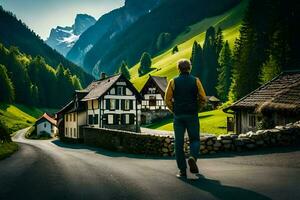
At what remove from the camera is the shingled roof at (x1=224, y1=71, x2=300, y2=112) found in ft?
75.2


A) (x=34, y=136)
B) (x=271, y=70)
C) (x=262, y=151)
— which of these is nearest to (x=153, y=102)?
(x=34, y=136)

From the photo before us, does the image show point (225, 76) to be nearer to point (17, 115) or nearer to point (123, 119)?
point (123, 119)

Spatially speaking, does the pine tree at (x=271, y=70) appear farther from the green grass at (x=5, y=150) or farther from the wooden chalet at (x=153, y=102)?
the wooden chalet at (x=153, y=102)

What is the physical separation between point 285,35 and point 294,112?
103 ft

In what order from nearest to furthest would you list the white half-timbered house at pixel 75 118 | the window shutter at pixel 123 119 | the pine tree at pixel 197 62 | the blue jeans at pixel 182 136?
the blue jeans at pixel 182 136 → the white half-timbered house at pixel 75 118 → the window shutter at pixel 123 119 → the pine tree at pixel 197 62

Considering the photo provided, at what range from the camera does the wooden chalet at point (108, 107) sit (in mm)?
59156

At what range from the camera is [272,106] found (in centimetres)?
2395

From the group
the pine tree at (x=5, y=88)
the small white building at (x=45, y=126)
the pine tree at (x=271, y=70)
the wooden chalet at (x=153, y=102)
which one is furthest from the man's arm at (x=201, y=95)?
the pine tree at (x=5, y=88)

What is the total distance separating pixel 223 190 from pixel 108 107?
2116 inches

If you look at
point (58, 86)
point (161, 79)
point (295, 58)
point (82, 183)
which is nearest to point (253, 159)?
point (82, 183)

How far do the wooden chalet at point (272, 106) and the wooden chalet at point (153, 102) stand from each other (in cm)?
5155

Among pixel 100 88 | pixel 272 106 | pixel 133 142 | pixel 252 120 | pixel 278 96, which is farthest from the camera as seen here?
pixel 100 88

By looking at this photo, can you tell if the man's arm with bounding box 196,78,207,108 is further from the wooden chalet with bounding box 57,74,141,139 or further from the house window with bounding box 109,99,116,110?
the house window with bounding box 109,99,116,110

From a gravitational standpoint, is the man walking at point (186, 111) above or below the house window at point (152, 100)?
below
